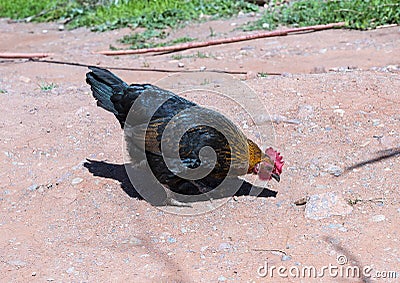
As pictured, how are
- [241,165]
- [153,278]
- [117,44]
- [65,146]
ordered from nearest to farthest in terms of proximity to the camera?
[153,278] → [241,165] → [65,146] → [117,44]

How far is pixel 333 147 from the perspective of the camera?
505 centimetres

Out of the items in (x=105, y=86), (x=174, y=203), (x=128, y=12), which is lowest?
(x=174, y=203)

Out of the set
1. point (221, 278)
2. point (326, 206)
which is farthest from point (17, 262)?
point (326, 206)

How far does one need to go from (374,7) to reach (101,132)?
19.9ft

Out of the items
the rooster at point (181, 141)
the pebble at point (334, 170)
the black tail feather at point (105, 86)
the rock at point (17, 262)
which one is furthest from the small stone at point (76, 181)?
the pebble at point (334, 170)

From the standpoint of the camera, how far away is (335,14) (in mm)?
9812

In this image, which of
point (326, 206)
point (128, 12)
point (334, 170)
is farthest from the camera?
point (128, 12)

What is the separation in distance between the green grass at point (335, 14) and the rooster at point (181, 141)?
18.4 feet

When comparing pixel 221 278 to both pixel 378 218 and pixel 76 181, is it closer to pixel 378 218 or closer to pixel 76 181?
pixel 378 218

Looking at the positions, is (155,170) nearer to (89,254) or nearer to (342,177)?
(89,254)

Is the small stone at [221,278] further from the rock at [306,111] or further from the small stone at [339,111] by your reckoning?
the small stone at [339,111]

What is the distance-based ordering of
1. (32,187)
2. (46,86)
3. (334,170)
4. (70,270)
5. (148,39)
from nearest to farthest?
(70,270) < (334,170) < (32,187) < (46,86) < (148,39)

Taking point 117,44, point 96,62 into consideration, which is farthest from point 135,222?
point 117,44

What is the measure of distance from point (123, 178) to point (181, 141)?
917 millimetres
